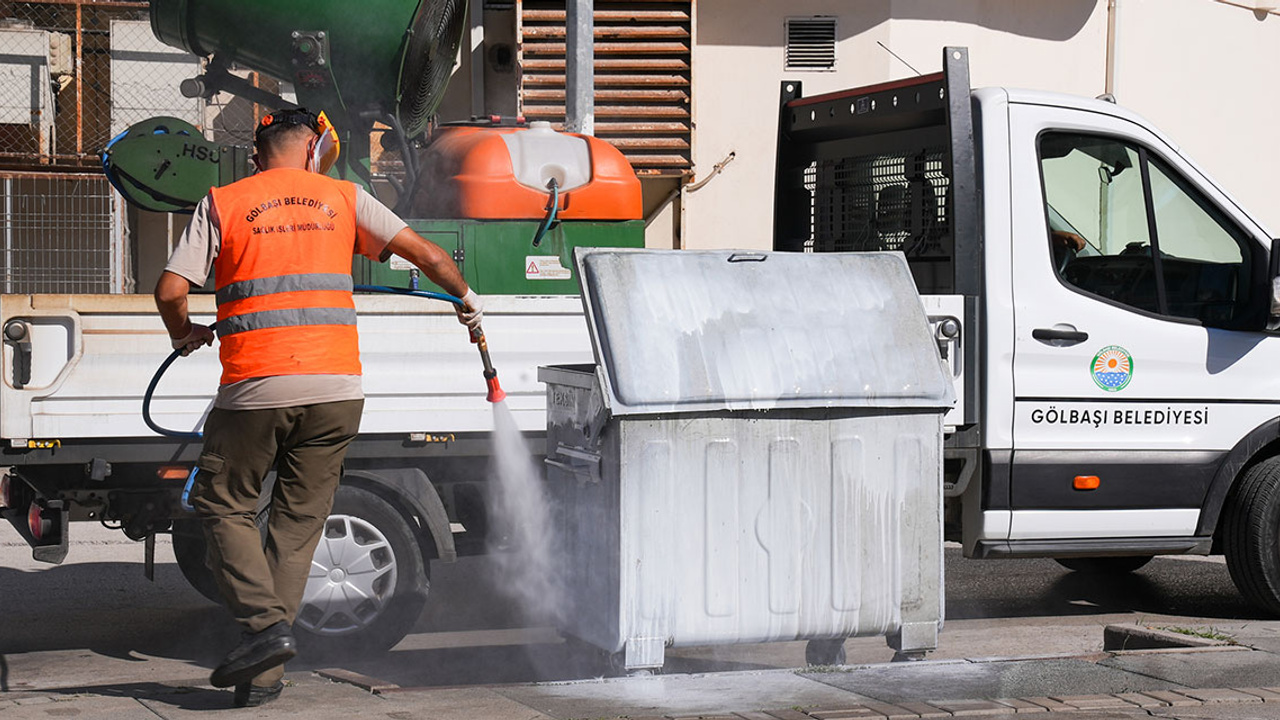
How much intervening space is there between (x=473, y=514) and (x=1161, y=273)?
9.67 feet

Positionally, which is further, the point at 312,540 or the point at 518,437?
the point at 518,437

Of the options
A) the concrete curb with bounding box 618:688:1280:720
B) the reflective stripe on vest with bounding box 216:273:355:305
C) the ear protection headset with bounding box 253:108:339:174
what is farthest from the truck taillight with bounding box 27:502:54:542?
the concrete curb with bounding box 618:688:1280:720

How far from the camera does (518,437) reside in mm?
Answer: 5730

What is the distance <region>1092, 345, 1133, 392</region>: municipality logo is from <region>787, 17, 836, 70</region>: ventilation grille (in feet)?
27.0

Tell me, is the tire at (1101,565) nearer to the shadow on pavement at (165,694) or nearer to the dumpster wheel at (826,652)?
the dumpster wheel at (826,652)

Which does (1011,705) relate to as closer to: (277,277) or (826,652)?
(826,652)

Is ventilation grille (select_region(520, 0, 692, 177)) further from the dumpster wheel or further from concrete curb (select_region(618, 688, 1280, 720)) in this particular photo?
concrete curb (select_region(618, 688, 1280, 720))

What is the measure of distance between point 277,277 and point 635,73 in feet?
30.4

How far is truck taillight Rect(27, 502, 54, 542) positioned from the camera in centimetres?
553

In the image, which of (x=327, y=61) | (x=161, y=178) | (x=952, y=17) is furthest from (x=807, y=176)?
(x=952, y=17)

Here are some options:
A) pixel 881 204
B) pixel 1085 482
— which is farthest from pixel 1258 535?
pixel 881 204

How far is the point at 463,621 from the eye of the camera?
710 cm

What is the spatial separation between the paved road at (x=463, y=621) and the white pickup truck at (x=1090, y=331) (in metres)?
0.53

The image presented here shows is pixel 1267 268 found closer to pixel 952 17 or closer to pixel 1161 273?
pixel 1161 273
